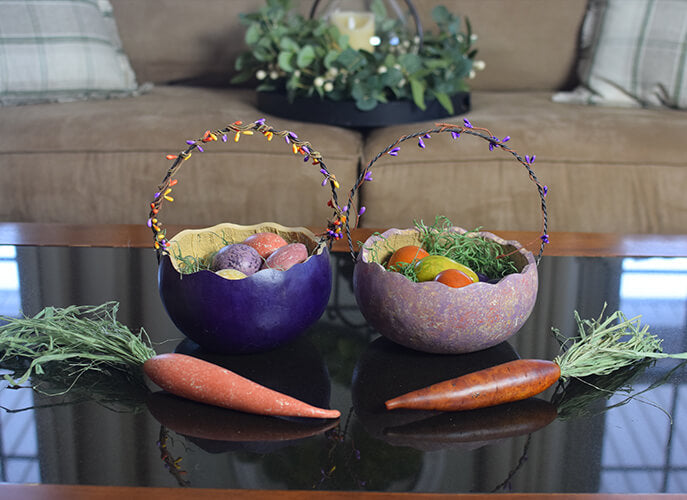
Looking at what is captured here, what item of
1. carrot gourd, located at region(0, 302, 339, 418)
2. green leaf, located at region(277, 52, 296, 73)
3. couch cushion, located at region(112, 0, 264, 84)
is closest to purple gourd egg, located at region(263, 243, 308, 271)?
carrot gourd, located at region(0, 302, 339, 418)

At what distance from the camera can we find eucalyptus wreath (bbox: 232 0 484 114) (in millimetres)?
1765

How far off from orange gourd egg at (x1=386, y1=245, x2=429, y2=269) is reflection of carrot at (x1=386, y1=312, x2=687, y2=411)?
177 millimetres

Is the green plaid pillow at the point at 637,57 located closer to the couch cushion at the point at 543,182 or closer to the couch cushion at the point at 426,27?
the couch cushion at the point at 426,27

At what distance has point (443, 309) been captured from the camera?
709mm

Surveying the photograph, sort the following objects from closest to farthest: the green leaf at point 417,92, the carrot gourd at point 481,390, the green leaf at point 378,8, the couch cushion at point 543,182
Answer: the carrot gourd at point 481,390 < the couch cushion at point 543,182 < the green leaf at point 417,92 < the green leaf at point 378,8

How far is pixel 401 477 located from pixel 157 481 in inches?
7.7

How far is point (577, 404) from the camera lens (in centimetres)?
68

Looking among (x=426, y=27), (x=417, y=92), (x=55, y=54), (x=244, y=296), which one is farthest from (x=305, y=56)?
(x=244, y=296)

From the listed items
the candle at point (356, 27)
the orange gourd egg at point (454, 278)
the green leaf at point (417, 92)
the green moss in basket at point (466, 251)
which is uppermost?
the candle at point (356, 27)

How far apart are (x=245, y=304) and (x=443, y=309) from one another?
20 centimetres

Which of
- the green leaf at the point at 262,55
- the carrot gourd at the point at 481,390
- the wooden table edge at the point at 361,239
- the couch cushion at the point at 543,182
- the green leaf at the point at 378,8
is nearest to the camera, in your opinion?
the carrot gourd at the point at 481,390

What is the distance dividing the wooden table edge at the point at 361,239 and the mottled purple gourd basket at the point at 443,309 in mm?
370

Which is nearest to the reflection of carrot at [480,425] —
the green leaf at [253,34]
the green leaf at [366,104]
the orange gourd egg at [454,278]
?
the orange gourd egg at [454,278]

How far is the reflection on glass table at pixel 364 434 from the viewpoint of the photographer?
0.57 metres
